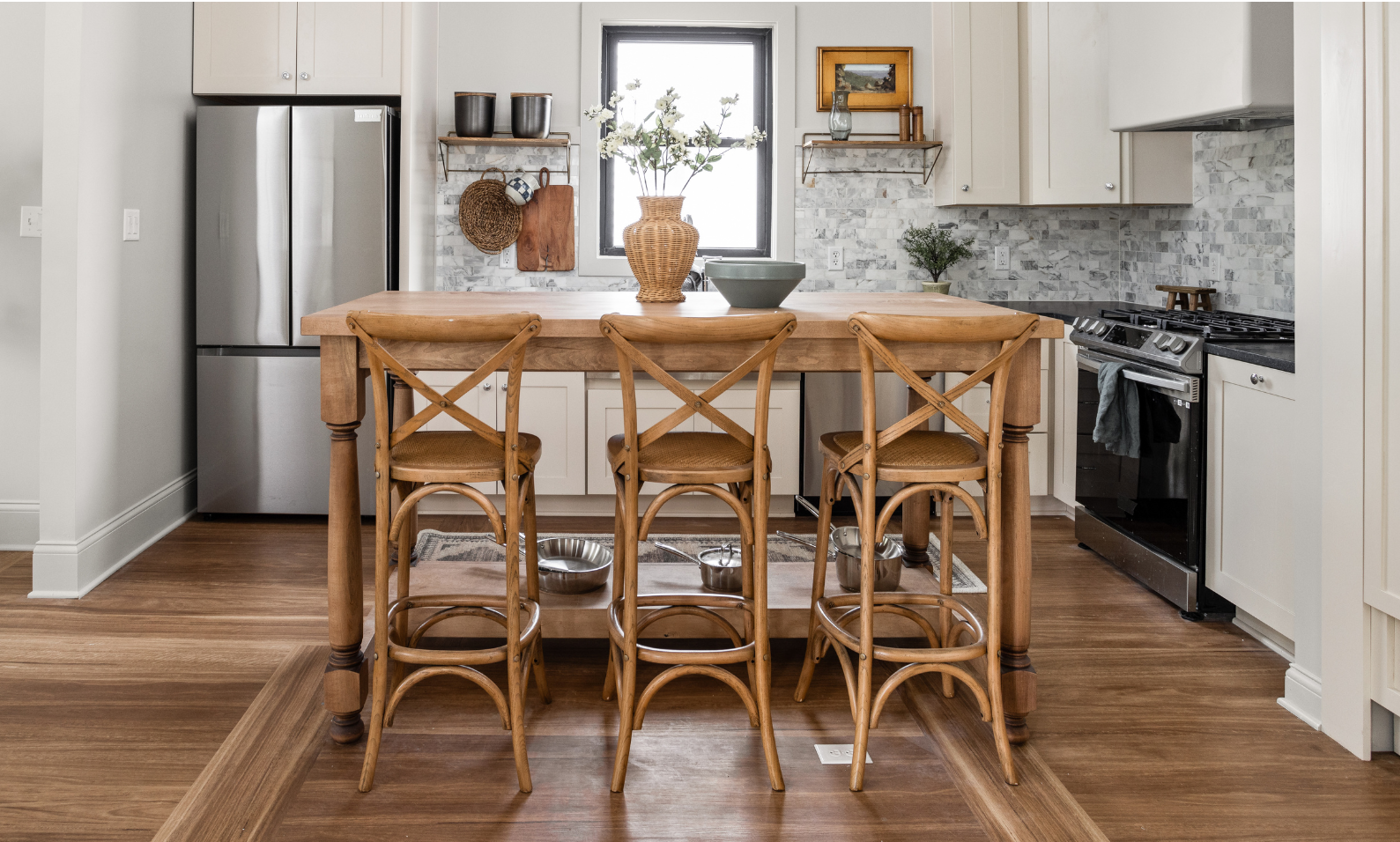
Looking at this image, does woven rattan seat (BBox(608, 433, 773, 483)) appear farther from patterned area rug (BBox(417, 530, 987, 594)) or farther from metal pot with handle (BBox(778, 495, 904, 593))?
patterned area rug (BBox(417, 530, 987, 594))

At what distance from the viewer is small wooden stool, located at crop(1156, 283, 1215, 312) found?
14.0ft

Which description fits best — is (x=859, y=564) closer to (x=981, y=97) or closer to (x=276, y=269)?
(x=981, y=97)

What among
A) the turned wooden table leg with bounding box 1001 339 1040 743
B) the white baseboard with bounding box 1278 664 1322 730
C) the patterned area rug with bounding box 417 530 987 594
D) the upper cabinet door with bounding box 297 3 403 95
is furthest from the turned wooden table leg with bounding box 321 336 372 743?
the upper cabinet door with bounding box 297 3 403 95

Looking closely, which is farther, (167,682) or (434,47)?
(434,47)

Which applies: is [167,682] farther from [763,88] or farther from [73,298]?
[763,88]

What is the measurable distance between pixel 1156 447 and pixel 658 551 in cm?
175

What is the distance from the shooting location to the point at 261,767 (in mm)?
2334

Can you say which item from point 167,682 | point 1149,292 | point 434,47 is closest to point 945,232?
point 1149,292

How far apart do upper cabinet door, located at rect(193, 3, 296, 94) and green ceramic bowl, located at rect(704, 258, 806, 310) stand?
8.21 ft

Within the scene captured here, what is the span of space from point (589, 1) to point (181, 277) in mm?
2242

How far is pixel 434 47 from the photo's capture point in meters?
4.96

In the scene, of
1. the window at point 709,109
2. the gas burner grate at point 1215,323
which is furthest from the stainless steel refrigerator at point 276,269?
the gas burner grate at point 1215,323

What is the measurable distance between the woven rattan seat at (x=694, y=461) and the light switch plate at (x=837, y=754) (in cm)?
67

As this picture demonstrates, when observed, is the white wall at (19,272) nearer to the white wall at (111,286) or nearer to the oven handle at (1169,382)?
the white wall at (111,286)
